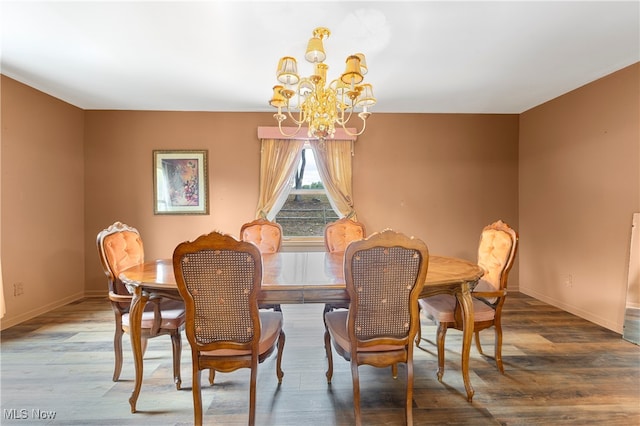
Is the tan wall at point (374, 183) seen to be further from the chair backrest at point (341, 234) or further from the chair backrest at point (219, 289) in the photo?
the chair backrest at point (219, 289)

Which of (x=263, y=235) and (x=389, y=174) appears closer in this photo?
(x=263, y=235)

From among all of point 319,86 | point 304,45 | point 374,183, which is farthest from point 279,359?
point 374,183

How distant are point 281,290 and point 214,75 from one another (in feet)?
7.81

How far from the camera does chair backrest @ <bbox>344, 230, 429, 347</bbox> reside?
143cm

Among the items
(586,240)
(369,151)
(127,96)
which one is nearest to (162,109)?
(127,96)

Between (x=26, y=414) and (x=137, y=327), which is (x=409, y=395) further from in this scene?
(x=26, y=414)

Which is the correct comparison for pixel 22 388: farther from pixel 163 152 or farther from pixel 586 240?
pixel 586 240

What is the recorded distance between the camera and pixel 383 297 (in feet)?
4.87

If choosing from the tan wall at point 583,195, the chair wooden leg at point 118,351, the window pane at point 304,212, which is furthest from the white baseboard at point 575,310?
the chair wooden leg at point 118,351

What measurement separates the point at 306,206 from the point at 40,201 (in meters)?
3.12

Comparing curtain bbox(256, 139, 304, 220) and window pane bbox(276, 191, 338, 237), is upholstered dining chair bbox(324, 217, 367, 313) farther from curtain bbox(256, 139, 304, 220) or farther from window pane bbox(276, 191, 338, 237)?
curtain bbox(256, 139, 304, 220)

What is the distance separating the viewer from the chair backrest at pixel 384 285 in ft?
4.69

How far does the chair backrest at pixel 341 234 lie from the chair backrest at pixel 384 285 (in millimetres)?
1386

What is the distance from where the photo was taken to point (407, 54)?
95.6 inches
